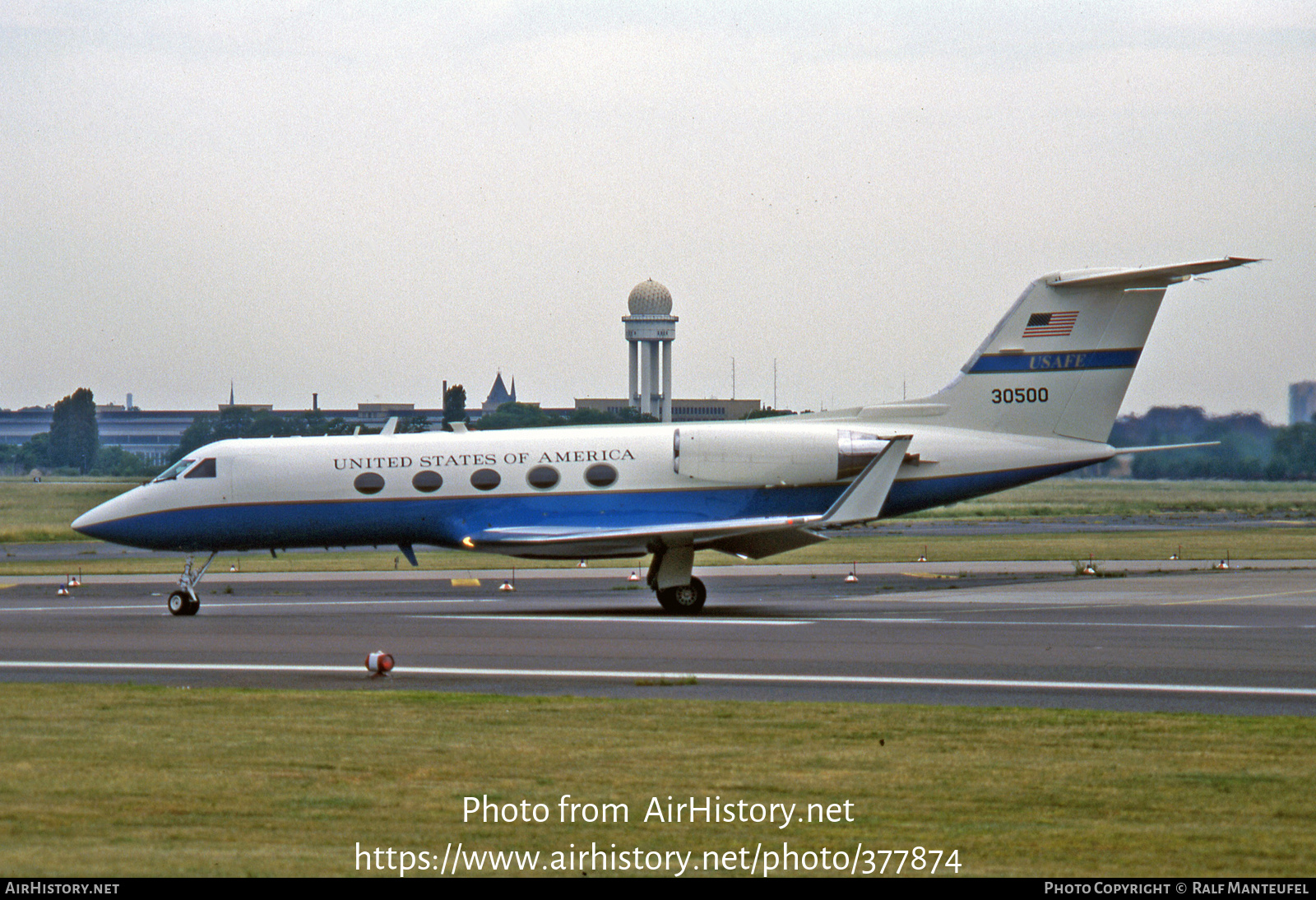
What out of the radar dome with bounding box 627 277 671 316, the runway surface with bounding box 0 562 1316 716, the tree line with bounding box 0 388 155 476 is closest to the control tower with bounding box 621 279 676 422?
the radar dome with bounding box 627 277 671 316

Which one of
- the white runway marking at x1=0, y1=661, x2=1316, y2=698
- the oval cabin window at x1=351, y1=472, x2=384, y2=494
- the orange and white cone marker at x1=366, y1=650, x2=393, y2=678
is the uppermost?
the oval cabin window at x1=351, y1=472, x2=384, y2=494

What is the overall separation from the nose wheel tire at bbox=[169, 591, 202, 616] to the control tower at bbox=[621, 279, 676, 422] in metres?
113

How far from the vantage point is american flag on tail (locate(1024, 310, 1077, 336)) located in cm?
2730

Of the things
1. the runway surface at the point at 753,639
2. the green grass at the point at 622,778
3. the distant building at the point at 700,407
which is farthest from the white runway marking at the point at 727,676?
the distant building at the point at 700,407

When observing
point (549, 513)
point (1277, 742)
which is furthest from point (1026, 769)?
point (549, 513)

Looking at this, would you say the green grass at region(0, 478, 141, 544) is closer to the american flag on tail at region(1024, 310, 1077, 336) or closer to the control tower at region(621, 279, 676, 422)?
the american flag on tail at region(1024, 310, 1077, 336)

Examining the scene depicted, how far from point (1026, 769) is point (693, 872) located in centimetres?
386

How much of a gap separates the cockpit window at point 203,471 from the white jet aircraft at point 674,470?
0.03 metres

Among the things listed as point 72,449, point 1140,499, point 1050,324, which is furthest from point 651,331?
point 1050,324

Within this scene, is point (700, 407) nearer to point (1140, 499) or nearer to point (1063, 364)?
point (1140, 499)

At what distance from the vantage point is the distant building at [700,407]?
11038 cm

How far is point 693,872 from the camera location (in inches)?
296

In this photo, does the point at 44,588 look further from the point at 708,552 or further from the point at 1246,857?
the point at 1246,857

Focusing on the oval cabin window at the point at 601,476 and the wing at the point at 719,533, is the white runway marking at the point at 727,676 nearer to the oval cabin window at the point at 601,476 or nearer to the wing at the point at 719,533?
the wing at the point at 719,533
